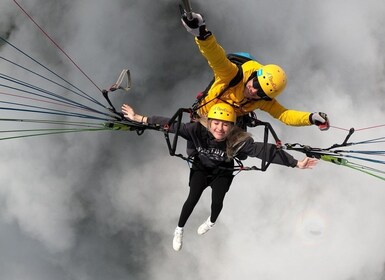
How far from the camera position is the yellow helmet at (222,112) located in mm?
3990

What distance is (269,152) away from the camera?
13.8 ft

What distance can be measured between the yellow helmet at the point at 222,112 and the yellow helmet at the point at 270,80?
0.41 metres

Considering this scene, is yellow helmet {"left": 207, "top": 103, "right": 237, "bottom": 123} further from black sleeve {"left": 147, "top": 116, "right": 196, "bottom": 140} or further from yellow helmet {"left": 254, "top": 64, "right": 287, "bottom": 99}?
yellow helmet {"left": 254, "top": 64, "right": 287, "bottom": 99}

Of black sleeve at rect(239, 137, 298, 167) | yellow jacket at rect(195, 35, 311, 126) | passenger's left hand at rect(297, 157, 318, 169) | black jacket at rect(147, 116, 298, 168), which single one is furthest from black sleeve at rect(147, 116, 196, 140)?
passenger's left hand at rect(297, 157, 318, 169)

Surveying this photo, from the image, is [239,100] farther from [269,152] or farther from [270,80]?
[269,152]

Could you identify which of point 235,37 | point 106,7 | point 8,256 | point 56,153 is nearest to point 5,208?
point 8,256

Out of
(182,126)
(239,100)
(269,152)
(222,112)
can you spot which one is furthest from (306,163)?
(182,126)

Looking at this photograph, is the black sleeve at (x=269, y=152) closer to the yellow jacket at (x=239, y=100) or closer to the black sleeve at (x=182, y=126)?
the yellow jacket at (x=239, y=100)

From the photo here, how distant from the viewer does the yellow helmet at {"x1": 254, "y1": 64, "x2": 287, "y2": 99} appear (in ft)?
12.9

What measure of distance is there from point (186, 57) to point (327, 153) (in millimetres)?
16906

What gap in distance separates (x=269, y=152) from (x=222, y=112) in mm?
711

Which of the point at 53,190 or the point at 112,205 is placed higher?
the point at 53,190

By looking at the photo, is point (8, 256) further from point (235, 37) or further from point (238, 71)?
point (238, 71)

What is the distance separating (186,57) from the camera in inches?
808
